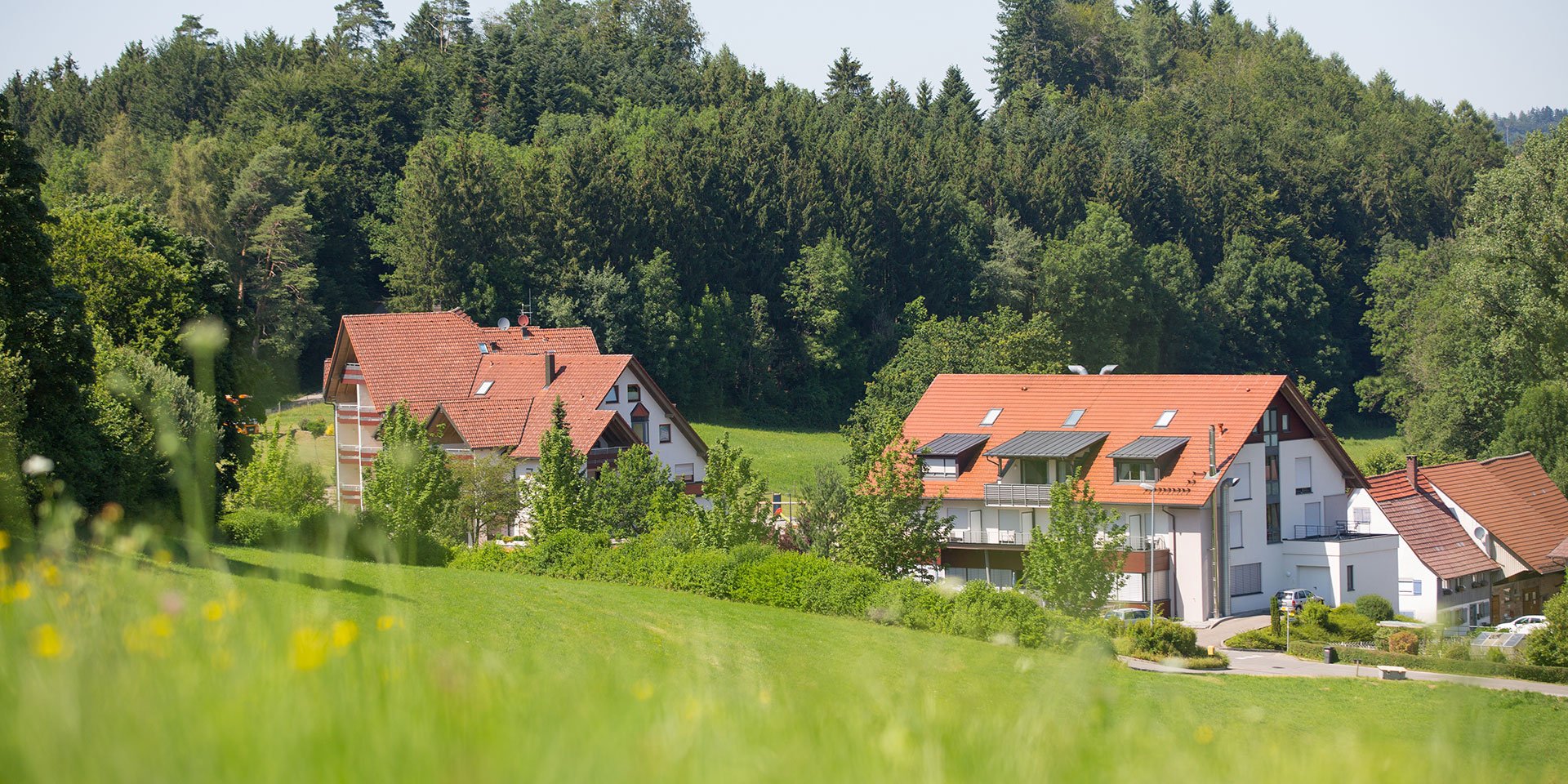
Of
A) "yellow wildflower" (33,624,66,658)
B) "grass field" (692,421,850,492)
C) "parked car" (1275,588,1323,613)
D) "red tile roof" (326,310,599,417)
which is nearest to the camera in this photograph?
"yellow wildflower" (33,624,66,658)

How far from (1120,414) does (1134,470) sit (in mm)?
2873

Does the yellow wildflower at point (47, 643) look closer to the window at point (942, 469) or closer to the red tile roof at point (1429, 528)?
the window at point (942, 469)

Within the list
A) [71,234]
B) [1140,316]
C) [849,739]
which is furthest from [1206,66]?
[849,739]

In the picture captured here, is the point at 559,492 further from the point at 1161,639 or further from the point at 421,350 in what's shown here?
the point at 421,350

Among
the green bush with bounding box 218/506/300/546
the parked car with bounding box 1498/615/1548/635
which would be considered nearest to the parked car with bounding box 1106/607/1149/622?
the parked car with bounding box 1498/615/1548/635

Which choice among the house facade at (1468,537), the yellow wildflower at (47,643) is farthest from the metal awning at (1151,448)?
the yellow wildflower at (47,643)

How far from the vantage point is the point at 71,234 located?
39281mm

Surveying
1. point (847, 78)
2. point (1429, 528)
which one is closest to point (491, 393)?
point (1429, 528)

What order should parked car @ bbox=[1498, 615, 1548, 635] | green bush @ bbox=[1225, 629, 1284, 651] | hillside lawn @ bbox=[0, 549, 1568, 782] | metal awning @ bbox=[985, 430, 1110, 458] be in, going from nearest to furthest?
hillside lawn @ bbox=[0, 549, 1568, 782]
green bush @ bbox=[1225, 629, 1284, 651]
parked car @ bbox=[1498, 615, 1548, 635]
metal awning @ bbox=[985, 430, 1110, 458]

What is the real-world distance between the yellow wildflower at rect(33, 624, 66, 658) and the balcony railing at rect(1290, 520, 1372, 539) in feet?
153

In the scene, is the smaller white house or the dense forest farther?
the dense forest

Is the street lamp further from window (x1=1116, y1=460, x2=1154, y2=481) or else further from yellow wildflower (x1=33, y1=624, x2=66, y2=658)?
yellow wildflower (x1=33, y1=624, x2=66, y2=658)

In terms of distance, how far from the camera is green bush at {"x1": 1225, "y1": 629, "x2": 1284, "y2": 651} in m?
37.7

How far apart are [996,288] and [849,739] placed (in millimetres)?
90470
